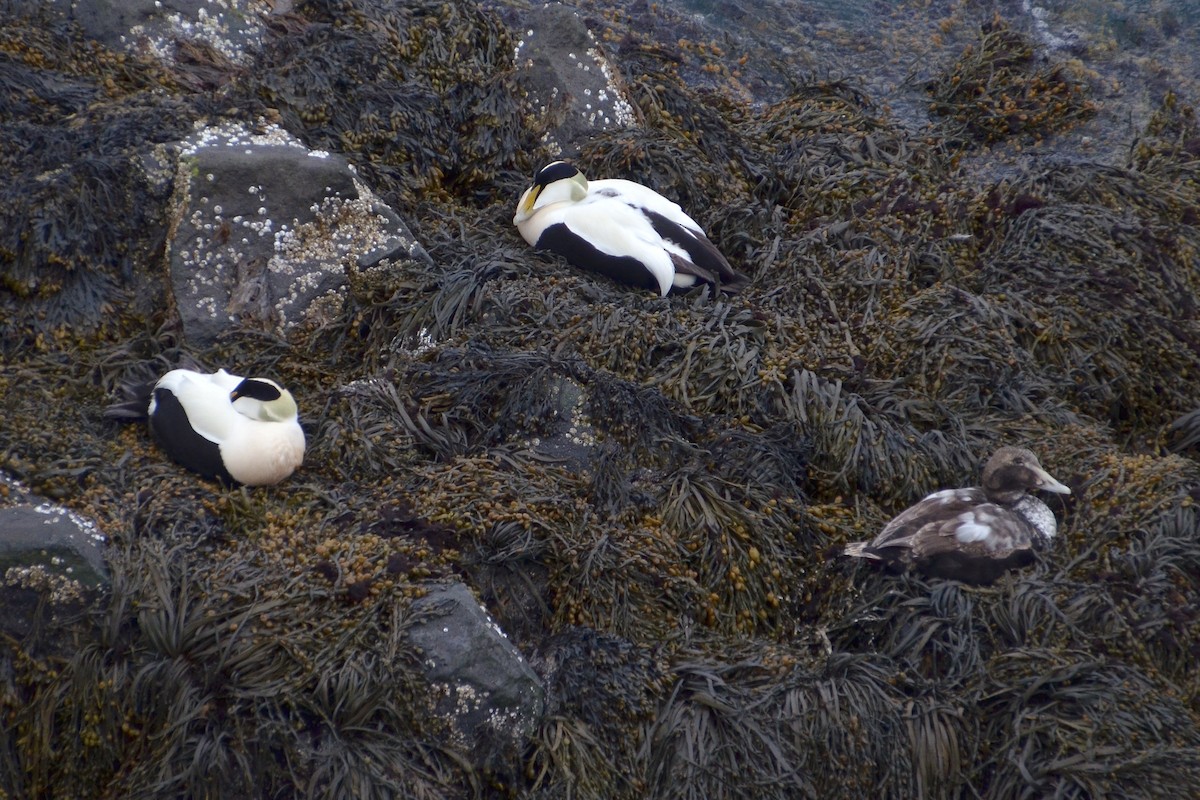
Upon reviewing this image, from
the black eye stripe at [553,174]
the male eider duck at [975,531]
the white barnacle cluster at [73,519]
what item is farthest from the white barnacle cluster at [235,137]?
the male eider duck at [975,531]

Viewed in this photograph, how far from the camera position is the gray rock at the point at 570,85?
523 centimetres

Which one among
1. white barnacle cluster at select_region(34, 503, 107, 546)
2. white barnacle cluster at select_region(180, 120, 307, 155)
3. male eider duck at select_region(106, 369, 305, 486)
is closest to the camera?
white barnacle cluster at select_region(34, 503, 107, 546)

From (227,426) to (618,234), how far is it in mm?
1884

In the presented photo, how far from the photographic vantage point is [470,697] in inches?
126

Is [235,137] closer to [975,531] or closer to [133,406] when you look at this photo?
[133,406]


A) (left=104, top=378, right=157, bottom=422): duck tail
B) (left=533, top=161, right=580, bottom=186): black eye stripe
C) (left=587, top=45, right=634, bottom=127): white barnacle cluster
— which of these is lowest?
(left=104, top=378, right=157, bottom=422): duck tail

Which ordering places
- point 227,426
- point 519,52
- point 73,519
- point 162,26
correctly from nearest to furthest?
point 73,519 < point 227,426 < point 162,26 < point 519,52

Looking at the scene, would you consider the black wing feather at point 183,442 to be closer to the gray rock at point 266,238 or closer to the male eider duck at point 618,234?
the gray rock at point 266,238

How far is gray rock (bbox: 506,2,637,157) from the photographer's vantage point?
17.2ft

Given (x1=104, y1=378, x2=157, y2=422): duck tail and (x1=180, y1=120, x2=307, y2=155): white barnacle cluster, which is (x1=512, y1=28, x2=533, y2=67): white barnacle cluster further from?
(x1=104, y1=378, x2=157, y2=422): duck tail

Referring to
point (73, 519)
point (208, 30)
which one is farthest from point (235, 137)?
point (73, 519)

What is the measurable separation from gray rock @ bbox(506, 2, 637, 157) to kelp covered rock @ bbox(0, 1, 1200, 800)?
0.10 m

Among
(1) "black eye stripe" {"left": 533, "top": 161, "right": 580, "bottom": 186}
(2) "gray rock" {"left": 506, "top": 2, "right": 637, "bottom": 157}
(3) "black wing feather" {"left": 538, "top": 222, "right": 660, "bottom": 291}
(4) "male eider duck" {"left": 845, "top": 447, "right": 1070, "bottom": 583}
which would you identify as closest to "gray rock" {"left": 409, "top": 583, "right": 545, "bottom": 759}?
(4) "male eider duck" {"left": 845, "top": 447, "right": 1070, "bottom": 583}

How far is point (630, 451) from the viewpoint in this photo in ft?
13.0
